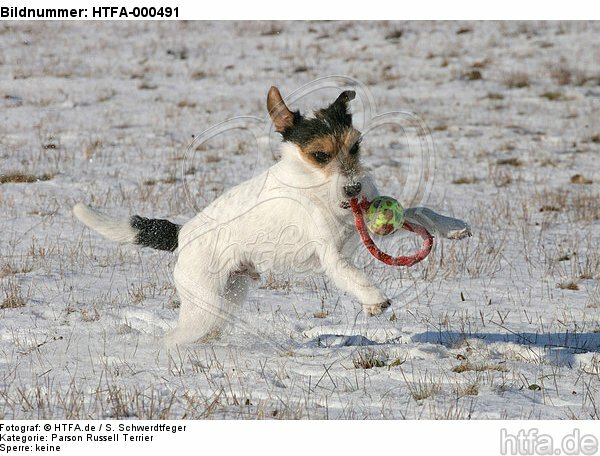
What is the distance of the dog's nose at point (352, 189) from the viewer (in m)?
4.85

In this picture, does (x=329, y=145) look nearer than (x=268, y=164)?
Yes

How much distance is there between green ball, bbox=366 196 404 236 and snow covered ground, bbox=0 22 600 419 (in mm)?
785

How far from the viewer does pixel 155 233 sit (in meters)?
5.47

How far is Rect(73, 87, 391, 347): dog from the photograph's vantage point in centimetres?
493

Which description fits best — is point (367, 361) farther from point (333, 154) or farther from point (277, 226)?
point (333, 154)

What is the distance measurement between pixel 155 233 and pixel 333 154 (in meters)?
1.42

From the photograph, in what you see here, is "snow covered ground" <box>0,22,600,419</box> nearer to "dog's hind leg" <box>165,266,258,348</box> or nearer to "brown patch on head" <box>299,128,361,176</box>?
"dog's hind leg" <box>165,266,258,348</box>

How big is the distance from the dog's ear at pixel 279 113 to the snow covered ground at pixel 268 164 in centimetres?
148

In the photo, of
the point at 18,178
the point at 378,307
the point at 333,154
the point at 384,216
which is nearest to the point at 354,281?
the point at 378,307

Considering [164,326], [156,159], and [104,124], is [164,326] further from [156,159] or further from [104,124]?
[104,124]

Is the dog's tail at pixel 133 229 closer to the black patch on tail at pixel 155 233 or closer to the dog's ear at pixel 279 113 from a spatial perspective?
the black patch on tail at pixel 155 233

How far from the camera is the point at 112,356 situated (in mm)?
5055

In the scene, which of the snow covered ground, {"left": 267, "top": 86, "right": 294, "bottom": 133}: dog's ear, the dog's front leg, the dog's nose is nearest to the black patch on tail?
the snow covered ground
